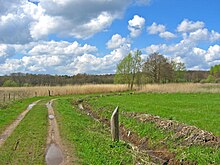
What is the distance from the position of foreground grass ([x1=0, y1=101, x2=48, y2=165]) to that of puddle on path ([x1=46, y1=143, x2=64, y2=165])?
0.20 metres

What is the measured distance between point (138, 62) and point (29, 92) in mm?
28156

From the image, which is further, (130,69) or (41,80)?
(41,80)

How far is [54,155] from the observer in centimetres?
985

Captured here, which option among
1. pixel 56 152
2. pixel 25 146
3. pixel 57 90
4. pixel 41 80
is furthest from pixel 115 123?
pixel 41 80

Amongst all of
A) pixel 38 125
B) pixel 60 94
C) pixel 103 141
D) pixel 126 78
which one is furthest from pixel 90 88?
pixel 103 141

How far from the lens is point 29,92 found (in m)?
46.2

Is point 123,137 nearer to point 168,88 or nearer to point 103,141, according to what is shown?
point 103,141

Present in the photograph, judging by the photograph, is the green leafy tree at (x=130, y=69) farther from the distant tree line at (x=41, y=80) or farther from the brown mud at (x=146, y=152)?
the brown mud at (x=146, y=152)

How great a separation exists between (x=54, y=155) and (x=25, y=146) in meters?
1.71

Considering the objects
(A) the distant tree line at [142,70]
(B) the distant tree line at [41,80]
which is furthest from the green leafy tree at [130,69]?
(B) the distant tree line at [41,80]

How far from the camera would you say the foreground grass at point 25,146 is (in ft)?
30.3

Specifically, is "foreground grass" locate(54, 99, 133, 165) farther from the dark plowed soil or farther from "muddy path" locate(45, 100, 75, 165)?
the dark plowed soil

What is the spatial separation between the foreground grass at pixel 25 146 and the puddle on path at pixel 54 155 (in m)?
0.20

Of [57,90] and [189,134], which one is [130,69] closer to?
[57,90]
